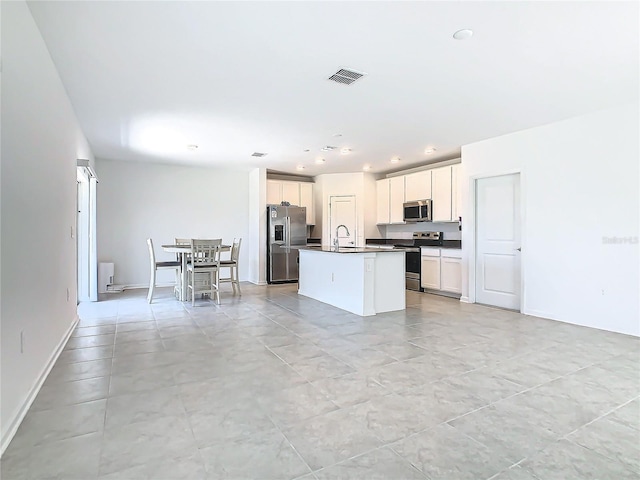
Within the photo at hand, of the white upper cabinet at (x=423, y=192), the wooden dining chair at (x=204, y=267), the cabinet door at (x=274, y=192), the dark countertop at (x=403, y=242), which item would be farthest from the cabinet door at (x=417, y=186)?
the wooden dining chair at (x=204, y=267)

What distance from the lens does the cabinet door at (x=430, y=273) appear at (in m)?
6.36

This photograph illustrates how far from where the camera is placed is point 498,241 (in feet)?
17.1

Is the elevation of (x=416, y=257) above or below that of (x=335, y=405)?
above

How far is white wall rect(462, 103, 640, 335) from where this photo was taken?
12.5 feet

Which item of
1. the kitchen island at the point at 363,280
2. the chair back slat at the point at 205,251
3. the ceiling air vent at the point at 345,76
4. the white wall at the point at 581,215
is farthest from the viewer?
the chair back slat at the point at 205,251

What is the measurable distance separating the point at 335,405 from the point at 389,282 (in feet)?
9.40

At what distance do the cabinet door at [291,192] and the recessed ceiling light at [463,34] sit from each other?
19.3 ft

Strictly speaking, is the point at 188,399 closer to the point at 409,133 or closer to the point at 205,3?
the point at 205,3

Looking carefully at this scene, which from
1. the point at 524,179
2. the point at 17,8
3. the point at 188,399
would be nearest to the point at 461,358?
the point at 188,399

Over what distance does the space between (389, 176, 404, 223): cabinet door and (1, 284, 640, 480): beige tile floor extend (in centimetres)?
366

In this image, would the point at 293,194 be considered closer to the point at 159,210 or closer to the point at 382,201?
the point at 382,201

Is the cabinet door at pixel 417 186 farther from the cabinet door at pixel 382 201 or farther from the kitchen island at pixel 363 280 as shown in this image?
the kitchen island at pixel 363 280

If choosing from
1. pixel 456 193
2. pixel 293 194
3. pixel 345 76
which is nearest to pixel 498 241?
pixel 456 193

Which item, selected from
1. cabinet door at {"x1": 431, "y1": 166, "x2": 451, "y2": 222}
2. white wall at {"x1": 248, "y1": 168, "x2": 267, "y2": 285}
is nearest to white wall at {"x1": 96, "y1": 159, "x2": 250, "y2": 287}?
white wall at {"x1": 248, "y1": 168, "x2": 267, "y2": 285}
